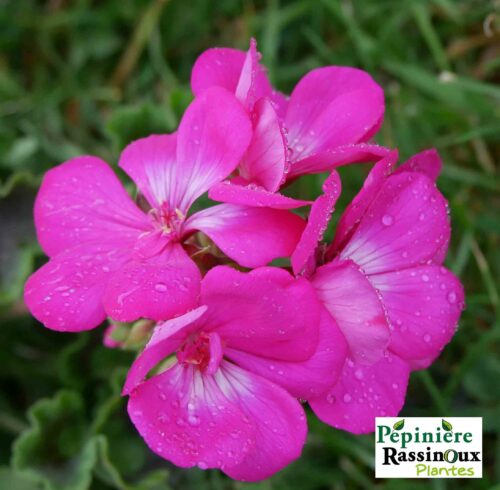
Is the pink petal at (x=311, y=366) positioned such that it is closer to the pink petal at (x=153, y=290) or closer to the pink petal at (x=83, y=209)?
the pink petal at (x=153, y=290)

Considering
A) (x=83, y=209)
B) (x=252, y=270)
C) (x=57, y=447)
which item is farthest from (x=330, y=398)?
(x=57, y=447)

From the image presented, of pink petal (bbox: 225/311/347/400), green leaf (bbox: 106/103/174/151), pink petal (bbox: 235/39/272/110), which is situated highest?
pink petal (bbox: 235/39/272/110)

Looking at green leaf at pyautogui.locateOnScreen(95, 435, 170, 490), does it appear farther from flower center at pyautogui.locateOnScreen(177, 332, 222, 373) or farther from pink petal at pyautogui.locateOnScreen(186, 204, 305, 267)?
pink petal at pyautogui.locateOnScreen(186, 204, 305, 267)

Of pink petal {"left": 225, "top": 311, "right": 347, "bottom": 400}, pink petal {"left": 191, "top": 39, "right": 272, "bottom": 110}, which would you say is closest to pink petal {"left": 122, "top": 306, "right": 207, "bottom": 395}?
pink petal {"left": 225, "top": 311, "right": 347, "bottom": 400}

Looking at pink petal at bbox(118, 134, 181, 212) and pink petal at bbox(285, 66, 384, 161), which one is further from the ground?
pink petal at bbox(285, 66, 384, 161)

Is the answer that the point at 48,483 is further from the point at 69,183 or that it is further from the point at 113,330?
the point at 69,183

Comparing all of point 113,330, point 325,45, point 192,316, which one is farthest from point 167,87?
point 192,316
